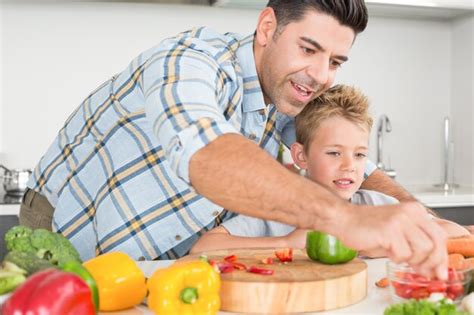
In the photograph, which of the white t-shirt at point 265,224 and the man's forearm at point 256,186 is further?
the white t-shirt at point 265,224

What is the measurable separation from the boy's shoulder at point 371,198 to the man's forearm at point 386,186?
16mm

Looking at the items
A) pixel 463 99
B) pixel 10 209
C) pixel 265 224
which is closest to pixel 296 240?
pixel 265 224

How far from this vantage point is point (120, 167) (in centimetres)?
183

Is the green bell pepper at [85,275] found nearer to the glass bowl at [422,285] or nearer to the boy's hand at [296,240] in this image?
the glass bowl at [422,285]

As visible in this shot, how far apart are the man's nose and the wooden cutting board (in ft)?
1.81

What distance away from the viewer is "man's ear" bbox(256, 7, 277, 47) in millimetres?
1865

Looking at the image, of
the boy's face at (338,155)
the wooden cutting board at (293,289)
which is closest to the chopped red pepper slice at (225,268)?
the wooden cutting board at (293,289)

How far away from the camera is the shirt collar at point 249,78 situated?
76.1 inches

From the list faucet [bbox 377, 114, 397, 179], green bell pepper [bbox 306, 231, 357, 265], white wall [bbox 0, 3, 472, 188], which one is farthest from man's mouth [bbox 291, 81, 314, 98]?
faucet [bbox 377, 114, 397, 179]

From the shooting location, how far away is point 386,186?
2.34 meters

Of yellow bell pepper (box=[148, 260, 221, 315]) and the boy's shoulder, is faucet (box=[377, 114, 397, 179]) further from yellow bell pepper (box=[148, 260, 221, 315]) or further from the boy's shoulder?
yellow bell pepper (box=[148, 260, 221, 315])

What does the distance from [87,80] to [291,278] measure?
2.43m

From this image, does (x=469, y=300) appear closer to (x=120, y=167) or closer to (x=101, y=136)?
(x=120, y=167)

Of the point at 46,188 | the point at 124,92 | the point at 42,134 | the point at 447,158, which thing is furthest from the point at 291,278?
the point at 447,158
